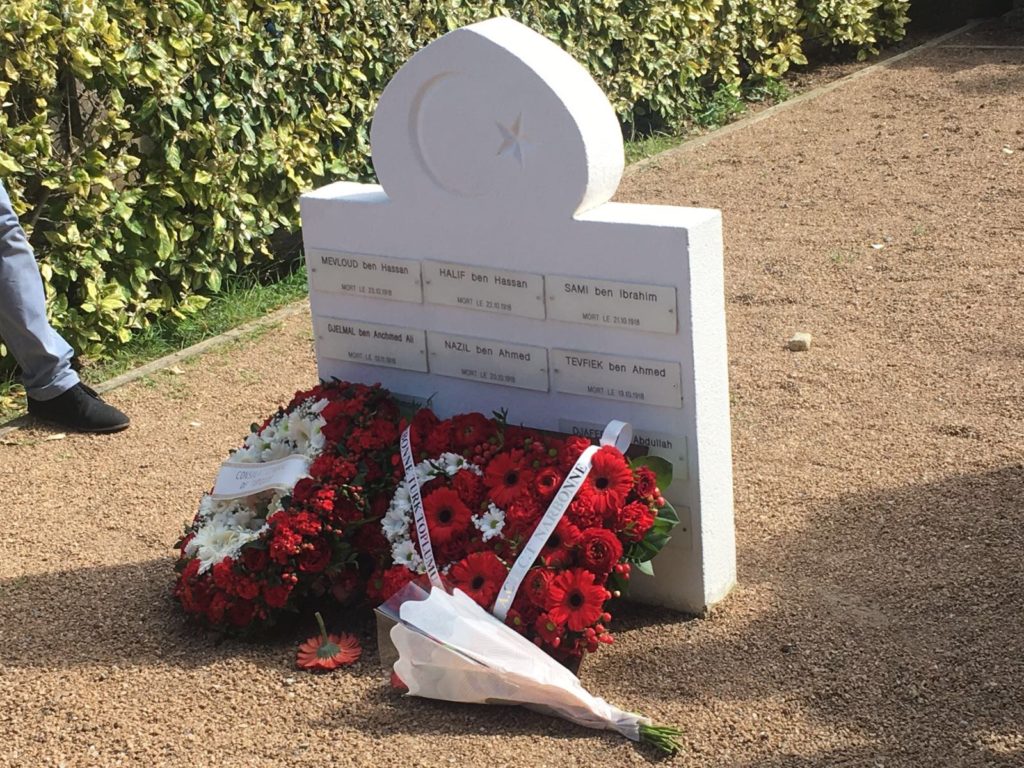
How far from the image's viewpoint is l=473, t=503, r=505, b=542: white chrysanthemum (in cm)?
327

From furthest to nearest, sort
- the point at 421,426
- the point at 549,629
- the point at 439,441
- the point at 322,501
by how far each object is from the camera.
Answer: the point at 421,426
the point at 439,441
the point at 322,501
the point at 549,629

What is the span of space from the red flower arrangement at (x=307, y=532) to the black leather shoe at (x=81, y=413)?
1533 millimetres

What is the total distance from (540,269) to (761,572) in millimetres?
1051

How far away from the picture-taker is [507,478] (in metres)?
3.35

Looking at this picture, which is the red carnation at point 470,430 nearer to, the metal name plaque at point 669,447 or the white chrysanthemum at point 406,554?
the white chrysanthemum at point 406,554

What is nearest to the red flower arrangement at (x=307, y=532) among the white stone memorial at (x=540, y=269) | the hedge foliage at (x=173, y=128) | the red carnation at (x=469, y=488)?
the red carnation at (x=469, y=488)

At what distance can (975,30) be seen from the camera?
11438 mm

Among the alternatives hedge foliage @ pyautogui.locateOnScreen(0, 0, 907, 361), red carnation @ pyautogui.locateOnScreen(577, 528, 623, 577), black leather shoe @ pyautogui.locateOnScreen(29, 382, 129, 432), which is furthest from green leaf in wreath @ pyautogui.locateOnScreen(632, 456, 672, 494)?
hedge foliage @ pyautogui.locateOnScreen(0, 0, 907, 361)

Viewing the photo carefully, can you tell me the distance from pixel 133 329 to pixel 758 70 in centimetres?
581

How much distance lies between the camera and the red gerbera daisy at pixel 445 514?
10.9 feet

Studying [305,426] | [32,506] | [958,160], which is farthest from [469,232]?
[958,160]

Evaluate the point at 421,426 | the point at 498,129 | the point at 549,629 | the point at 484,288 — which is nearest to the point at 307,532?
the point at 421,426

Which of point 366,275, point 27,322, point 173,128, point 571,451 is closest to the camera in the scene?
point 571,451

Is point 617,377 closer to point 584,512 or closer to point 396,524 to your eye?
point 584,512
